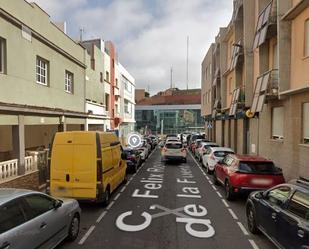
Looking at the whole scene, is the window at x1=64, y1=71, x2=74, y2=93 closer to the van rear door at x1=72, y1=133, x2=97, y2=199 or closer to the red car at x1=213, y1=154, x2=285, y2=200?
the van rear door at x1=72, y1=133, x2=97, y2=199

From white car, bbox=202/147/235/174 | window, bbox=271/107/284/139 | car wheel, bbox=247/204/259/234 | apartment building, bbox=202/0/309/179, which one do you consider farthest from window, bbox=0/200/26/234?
window, bbox=271/107/284/139

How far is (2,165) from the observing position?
10641 mm

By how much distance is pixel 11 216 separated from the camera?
514 centimetres

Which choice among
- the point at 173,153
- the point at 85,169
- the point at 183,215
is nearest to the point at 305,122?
the point at 183,215

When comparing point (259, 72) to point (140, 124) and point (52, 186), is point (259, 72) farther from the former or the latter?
point (140, 124)

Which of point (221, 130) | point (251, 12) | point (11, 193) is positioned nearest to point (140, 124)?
point (221, 130)

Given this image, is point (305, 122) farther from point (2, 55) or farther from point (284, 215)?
point (2, 55)

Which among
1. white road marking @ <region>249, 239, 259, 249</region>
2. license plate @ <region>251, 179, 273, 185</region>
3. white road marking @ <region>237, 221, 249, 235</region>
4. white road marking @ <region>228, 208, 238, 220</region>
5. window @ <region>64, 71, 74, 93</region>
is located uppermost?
window @ <region>64, 71, 74, 93</region>

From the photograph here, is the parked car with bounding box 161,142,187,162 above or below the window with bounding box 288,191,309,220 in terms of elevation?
below

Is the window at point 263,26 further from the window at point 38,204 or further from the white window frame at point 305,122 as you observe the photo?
the window at point 38,204

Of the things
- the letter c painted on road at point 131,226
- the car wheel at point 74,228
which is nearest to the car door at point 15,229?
the car wheel at point 74,228

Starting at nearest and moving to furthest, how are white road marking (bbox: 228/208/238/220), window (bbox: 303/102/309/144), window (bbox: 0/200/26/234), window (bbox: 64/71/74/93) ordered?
window (bbox: 0/200/26/234), white road marking (bbox: 228/208/238/220), window (bbox: 303/102/309/144), window (bbox: 64/71/74/93)

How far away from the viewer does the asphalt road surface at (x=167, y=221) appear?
7074mm

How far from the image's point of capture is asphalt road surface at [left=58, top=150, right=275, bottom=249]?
7.07 meters
